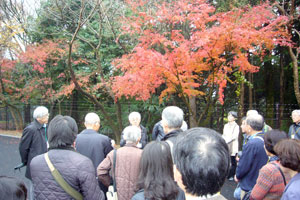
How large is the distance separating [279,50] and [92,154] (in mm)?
11088

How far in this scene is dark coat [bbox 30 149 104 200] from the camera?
1992mm

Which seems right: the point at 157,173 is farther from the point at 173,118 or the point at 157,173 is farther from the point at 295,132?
the point at 295,132

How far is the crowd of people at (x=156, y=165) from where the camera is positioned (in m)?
1.18

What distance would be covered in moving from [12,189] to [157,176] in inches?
38.6

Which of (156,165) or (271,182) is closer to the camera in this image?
(156,165)

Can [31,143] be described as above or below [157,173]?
below

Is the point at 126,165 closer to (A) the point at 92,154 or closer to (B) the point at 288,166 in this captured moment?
(A) the point at 92,154

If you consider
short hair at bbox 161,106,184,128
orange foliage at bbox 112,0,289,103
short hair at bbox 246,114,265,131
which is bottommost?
short hair at bbox 246,114,265,131

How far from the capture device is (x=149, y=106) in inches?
414

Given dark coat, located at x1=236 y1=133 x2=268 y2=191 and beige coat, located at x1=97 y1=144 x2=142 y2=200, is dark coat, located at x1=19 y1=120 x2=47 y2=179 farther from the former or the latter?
dark coat, located at x1=236 y1=133 x2=268 y2=191

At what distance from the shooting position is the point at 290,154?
1.99 metres

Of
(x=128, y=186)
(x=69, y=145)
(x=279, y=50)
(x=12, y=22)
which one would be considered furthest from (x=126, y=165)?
(x=12, y=22)

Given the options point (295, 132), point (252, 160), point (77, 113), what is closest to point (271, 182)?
A: point (252, 160)

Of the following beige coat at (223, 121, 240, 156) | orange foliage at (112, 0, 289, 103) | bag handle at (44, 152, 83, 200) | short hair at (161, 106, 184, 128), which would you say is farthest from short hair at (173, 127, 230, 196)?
orange foliage at (112, 0, 289, 103)
